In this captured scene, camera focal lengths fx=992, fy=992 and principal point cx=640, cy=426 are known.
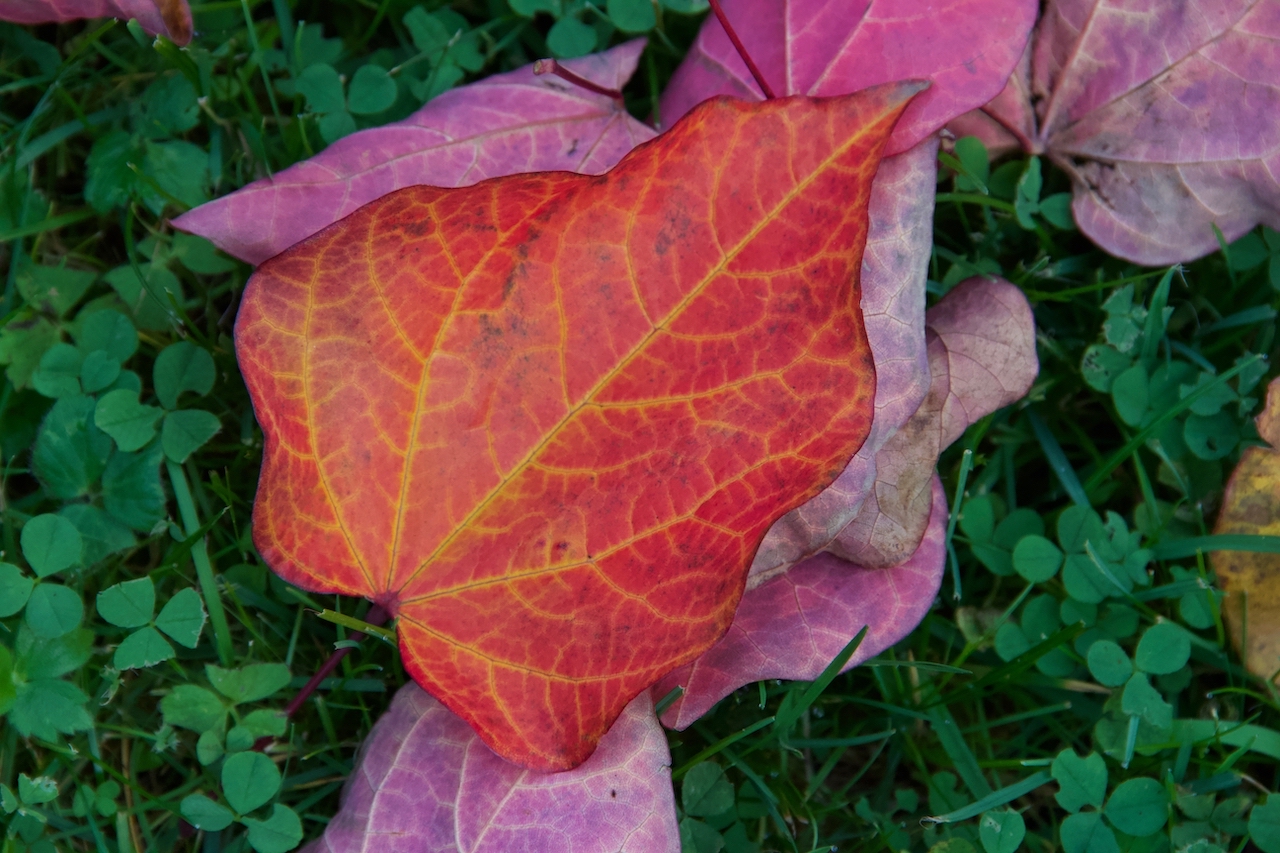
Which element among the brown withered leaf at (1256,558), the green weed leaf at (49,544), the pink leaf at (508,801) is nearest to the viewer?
the pink leaf at (508,801)

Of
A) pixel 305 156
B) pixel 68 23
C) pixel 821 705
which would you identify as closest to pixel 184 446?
pixel 305 156

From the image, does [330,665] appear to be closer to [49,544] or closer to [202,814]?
[202,814]

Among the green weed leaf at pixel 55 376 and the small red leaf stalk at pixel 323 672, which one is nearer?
the small red leaf stalk at pixel 323 672

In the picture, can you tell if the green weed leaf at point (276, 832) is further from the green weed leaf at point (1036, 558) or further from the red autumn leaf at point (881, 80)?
the green weed leaf at point (1036, 558)

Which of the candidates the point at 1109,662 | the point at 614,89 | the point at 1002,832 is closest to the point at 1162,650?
the point at 1109,662

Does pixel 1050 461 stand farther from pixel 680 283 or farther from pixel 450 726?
pixel 450 726

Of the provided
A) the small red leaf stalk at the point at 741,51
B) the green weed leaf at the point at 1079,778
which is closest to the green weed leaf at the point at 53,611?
the small red leaf stalk at the point at 741,51
